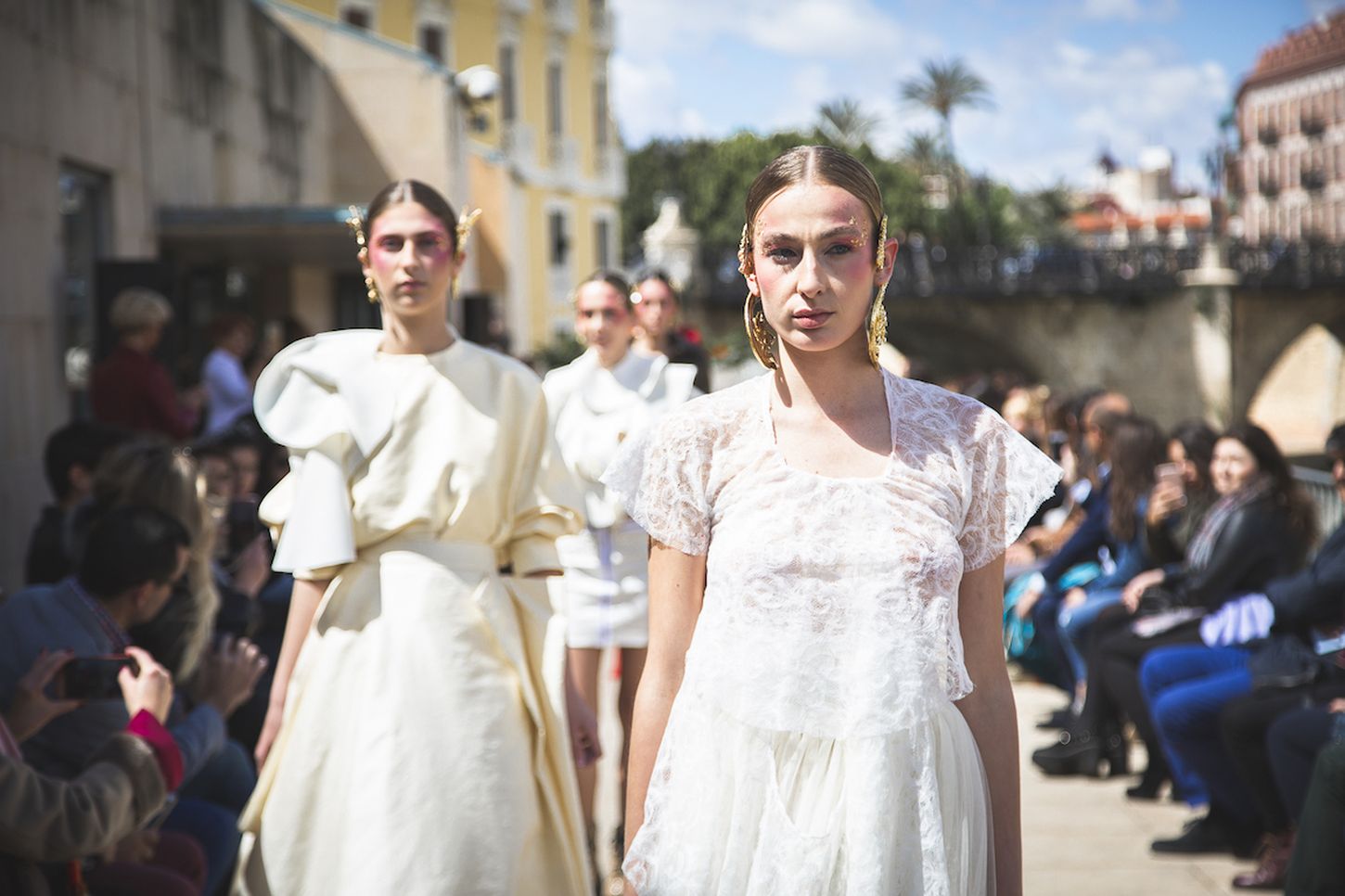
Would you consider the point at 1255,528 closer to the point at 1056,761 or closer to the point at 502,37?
the point at 1056,761

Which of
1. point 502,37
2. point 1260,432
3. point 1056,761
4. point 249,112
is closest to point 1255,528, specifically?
A: point 1260,432

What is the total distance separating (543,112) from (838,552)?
39250 millimetres

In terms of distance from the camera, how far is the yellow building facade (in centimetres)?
3706

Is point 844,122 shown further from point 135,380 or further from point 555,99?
point 135,380

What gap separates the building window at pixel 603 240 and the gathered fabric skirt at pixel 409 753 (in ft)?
129

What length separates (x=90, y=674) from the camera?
370 cm

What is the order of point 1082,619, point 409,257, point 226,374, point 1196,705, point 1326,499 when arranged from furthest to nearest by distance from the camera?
point 226,374 < point 1326,499 < point 1082,619 < point 1196,705 < point 409,257

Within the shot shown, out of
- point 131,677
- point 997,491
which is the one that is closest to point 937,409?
point 997,491

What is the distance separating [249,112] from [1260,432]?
10.1 metres

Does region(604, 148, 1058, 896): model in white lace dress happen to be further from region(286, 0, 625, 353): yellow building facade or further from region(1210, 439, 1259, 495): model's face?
region(286, 0, 625, 353): yellow building facade

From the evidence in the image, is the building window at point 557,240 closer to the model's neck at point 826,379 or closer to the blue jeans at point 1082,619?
the blue jeans at point 1082,619

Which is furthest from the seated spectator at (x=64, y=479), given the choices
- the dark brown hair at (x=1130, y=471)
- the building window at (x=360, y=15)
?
the building window at (x=360, y=15)

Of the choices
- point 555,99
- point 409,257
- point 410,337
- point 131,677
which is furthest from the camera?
point 555,99

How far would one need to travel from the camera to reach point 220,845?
180 inches
